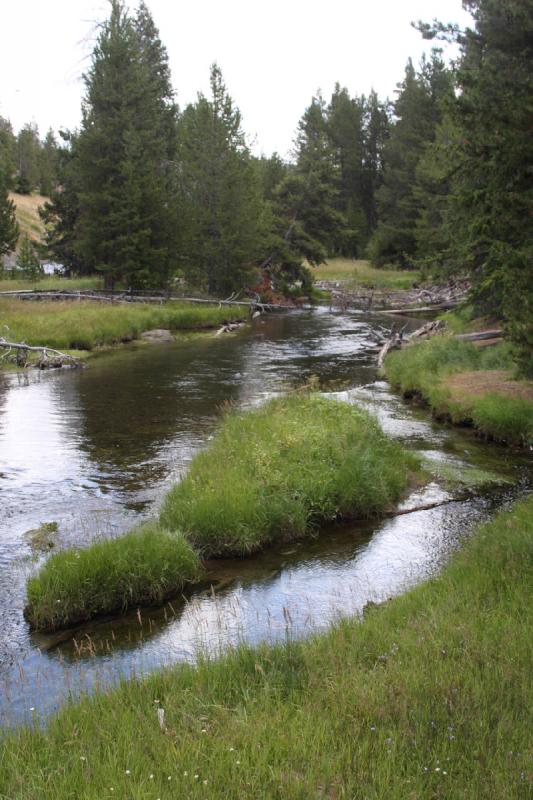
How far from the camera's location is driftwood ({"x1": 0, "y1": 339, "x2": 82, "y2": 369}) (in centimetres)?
2491

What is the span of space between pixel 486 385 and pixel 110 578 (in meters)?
12.1

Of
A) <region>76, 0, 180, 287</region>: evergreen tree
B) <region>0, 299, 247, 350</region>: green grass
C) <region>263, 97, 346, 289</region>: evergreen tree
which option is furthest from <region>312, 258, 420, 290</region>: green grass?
<region>0, 299, 247, 350</region>: green grass

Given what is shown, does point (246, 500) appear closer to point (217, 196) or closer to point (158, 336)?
point (158, 336)

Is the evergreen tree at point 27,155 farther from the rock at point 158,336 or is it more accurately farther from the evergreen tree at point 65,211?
the rock at point 158,336

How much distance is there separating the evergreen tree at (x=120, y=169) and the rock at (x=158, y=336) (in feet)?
30.1

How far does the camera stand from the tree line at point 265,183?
11.3 m

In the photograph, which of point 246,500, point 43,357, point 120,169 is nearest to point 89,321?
point 43,357

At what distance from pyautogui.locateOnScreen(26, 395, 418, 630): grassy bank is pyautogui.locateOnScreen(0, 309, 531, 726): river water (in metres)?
0.30

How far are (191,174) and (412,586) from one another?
4251 cm

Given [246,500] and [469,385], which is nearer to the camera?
[246,500]

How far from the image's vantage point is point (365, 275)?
67.6m

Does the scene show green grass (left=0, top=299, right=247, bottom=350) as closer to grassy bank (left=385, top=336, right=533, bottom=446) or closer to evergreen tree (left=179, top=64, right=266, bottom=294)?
evergreen tree (left=179, top=64, right=266, bottom=294)

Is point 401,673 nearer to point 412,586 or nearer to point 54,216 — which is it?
point 412,586

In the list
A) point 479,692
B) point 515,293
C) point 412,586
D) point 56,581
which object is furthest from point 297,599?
point 515,293
